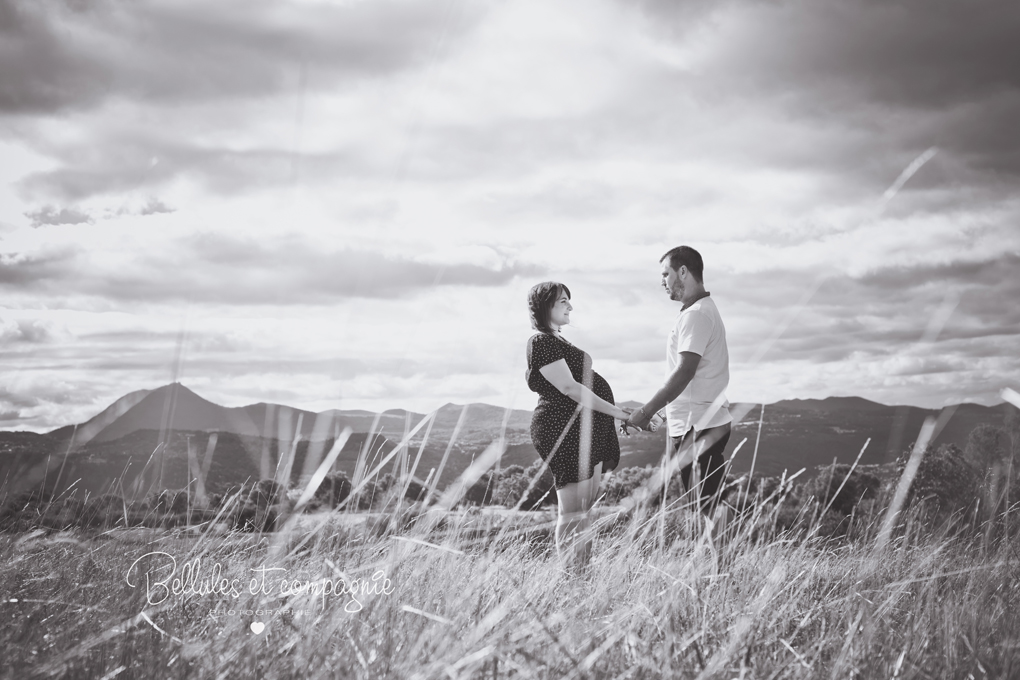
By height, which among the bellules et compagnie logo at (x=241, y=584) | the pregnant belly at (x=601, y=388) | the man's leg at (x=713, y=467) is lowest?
the bellules et compagnie logo at (x=241, y=584)

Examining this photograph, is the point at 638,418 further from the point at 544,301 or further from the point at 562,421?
the point at 544,301

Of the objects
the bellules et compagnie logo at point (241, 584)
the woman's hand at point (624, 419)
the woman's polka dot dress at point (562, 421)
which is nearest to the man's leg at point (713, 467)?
the woman's hand at point (624, 419)

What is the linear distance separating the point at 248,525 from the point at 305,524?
66cm

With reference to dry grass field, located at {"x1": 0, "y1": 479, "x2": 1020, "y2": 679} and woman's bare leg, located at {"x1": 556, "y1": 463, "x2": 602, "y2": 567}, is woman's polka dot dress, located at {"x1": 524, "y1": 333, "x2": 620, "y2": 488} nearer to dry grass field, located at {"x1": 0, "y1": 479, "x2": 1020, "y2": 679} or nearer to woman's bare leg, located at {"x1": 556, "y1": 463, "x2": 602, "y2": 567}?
woman's bare leg, located at {"x1": 556, "y1": 463, "x2": 602, "y2": 567}

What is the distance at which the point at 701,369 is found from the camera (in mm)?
3402

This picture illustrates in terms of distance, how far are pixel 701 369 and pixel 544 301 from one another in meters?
0.97

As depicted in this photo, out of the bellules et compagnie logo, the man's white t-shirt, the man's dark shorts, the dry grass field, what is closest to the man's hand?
the man's white t-shirt

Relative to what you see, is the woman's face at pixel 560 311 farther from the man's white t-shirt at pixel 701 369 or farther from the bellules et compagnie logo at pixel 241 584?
the bellules et compagnie logo at pixel 241 584

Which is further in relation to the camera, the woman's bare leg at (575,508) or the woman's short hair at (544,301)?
the woman's short hair at (544,301)

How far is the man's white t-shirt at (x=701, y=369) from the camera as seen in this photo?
10.9 feet

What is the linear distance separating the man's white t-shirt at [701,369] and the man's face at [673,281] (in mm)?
137

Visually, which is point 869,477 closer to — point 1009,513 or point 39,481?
point 1009,513

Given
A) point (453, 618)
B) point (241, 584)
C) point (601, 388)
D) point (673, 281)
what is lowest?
point (241, 584)

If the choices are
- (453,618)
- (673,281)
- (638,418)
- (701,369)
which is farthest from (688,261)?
(453,618)
